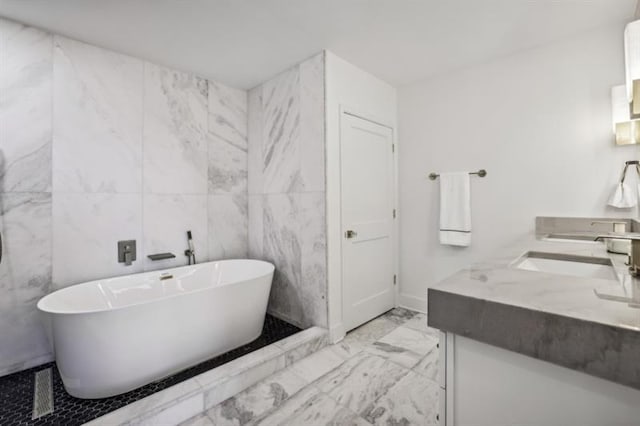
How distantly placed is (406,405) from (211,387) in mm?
1141

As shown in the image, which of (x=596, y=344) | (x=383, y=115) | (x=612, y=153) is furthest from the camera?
(x=383, y=115)

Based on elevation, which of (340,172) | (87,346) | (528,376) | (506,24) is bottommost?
(87,346)

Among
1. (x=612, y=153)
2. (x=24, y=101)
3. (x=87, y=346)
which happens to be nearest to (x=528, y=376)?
(x=87, y=346)

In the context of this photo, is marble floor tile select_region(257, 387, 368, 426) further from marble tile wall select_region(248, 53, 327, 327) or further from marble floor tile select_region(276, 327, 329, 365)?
marble tile wall select_region(248, 53, 327, 327)

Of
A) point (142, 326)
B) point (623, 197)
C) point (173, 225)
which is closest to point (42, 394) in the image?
point (142, 326)

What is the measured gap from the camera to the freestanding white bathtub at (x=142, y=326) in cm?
166

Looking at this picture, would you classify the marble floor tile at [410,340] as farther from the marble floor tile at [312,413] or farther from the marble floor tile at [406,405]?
the marble floor tile at [312,413]

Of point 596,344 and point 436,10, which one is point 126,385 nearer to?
point 596,344

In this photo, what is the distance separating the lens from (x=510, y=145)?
2.54m

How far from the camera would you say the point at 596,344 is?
1.90 ft

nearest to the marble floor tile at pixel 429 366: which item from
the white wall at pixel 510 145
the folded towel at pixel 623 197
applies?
the white wall at pixel 510 145

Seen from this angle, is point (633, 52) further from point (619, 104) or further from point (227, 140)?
point (227, 140)

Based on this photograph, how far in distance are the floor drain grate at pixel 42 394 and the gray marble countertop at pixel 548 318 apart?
2.14 m

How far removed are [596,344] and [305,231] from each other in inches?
86.0
